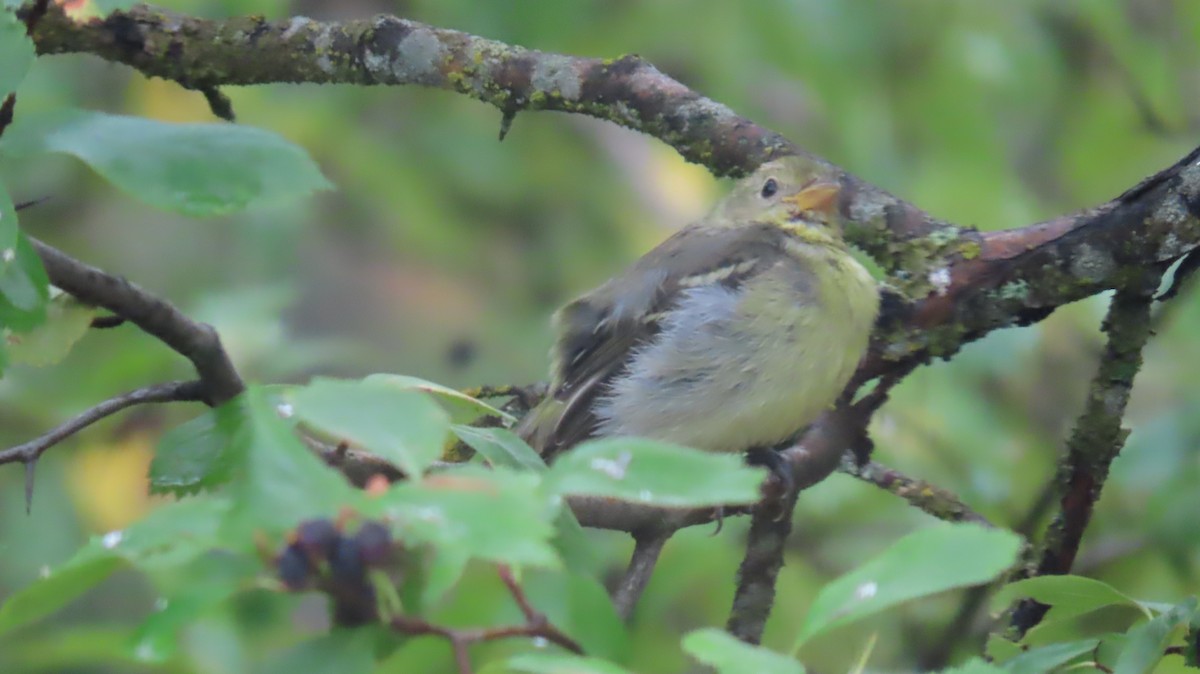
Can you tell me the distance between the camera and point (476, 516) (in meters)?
1.28

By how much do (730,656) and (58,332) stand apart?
1524mm

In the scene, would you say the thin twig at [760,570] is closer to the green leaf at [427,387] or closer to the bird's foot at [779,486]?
the bird's foot at [779,486]

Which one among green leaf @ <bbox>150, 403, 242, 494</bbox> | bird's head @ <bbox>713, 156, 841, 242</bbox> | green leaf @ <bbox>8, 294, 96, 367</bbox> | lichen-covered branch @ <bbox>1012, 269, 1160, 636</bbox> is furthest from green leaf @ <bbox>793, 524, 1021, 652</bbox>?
bird's head @ <bbox>713, 156, 841, 242</bbox>

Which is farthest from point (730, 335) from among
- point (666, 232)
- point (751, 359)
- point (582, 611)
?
point (666, 232)

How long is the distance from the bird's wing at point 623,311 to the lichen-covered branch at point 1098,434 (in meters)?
1.33

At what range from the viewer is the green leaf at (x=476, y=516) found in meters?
1.26

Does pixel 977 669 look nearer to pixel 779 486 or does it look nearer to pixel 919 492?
pixel 779 486

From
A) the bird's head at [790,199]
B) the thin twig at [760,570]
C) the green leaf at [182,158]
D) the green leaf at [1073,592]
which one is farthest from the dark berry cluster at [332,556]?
the bird's head at [790,199]

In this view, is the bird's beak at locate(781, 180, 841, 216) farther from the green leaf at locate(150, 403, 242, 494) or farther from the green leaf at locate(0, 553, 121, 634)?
the green leaf at locate(0, 553, 121, 634)

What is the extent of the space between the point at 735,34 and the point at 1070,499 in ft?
9.45

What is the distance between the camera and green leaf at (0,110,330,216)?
62.9 inches

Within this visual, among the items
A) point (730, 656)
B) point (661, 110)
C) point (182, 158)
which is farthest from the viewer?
point (661, 110)

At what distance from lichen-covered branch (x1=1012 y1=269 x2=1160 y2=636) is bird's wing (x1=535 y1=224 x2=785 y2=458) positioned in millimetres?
1325

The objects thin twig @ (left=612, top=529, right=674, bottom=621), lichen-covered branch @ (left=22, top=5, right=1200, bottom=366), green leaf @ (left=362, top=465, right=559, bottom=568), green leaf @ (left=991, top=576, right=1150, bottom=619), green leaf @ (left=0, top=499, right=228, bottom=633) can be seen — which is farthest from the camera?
lichen-covered branch @ (left=22, top=5, right=1200, bottom=366)
